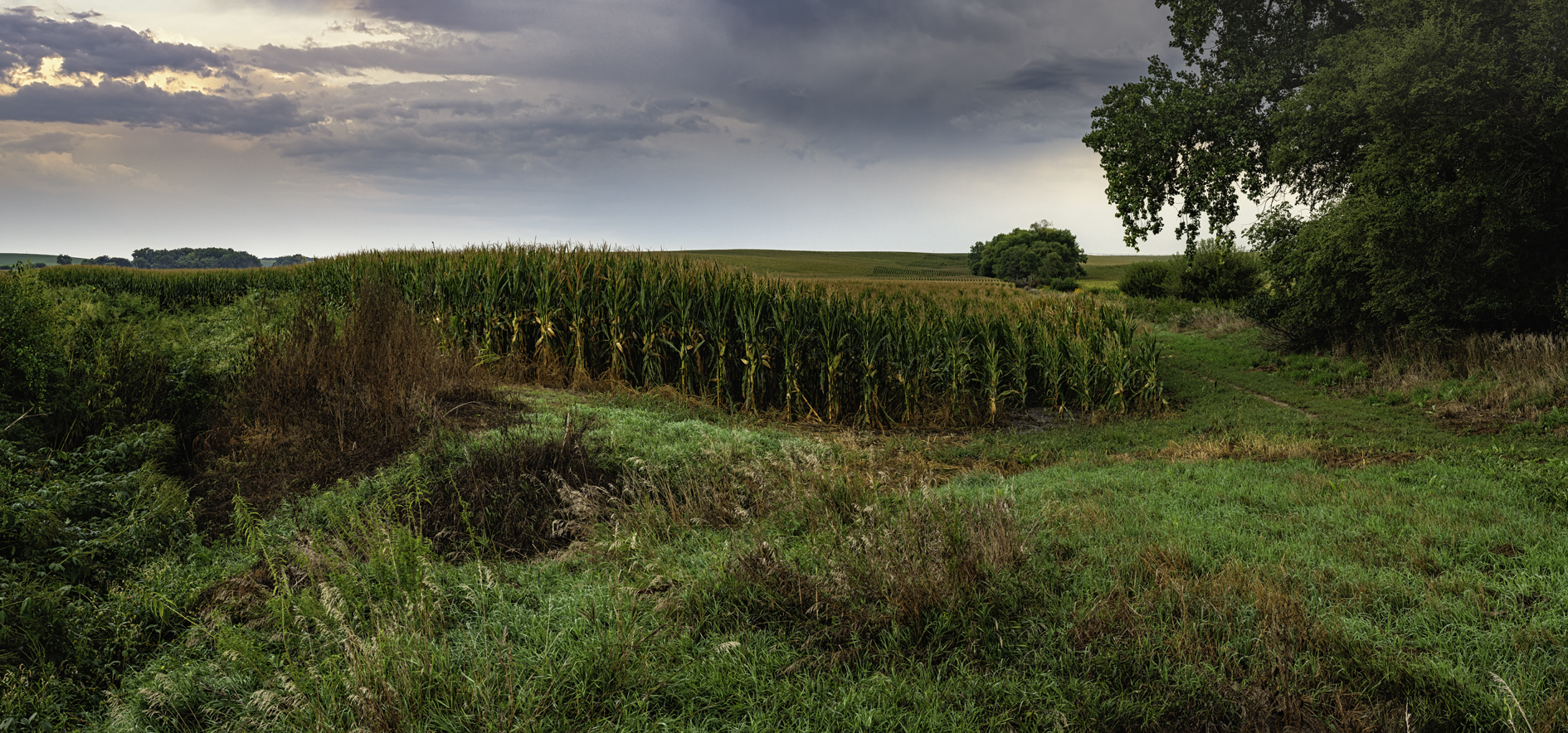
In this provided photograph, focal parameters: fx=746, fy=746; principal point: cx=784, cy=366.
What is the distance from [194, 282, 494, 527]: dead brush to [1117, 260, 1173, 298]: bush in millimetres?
38565

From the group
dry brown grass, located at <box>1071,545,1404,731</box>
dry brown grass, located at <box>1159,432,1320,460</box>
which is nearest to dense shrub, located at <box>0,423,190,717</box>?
dry brown grass, located at <box>1071,545,1404,731</box>

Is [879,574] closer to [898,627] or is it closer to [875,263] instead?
[898,627]

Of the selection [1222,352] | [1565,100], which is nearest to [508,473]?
[1565,100]

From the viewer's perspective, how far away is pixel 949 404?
13.8 m

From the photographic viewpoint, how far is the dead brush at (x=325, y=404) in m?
8.32

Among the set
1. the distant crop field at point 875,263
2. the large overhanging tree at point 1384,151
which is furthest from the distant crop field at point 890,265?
the large overhanging tree at point 1384,151

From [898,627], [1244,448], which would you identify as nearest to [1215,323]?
[1244,448]

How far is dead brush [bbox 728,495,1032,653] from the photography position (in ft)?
14.2

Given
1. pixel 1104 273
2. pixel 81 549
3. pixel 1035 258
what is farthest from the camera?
pixel 1104 273

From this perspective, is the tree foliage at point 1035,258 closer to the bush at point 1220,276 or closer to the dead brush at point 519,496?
the bush at point 1220,276

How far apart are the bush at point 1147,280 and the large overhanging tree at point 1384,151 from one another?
22100 millimetres

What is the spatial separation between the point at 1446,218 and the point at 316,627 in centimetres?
1810

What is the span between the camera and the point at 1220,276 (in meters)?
36.5

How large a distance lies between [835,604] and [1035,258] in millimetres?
62679
